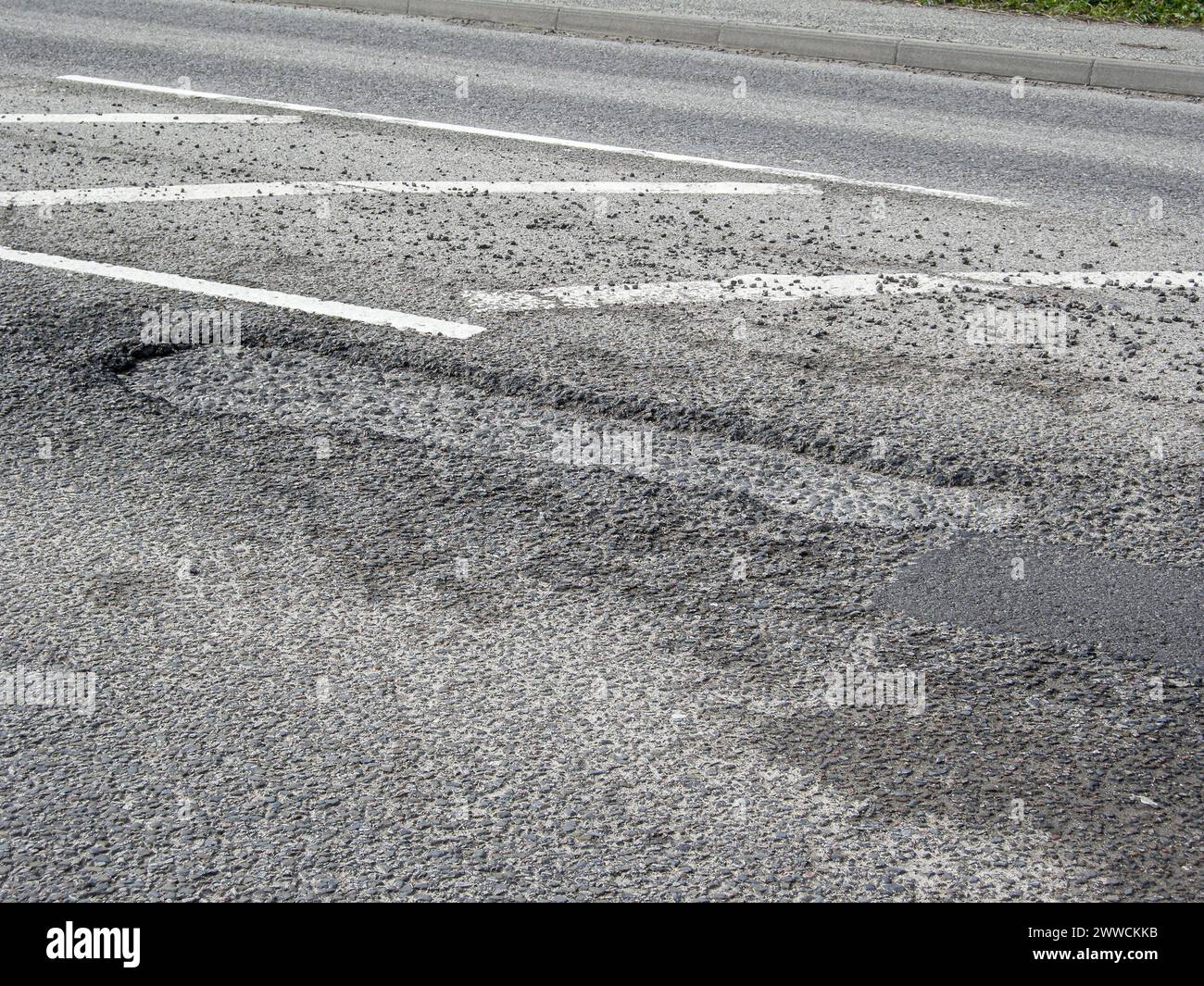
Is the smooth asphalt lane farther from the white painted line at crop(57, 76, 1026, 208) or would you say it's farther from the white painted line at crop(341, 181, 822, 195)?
the white painted line at crop(341, 181, 822, 195)

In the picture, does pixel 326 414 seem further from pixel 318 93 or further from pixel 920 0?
pixel 920 0

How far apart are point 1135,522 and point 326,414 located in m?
2.61

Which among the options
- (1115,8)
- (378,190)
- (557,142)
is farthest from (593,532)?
(1115,8)

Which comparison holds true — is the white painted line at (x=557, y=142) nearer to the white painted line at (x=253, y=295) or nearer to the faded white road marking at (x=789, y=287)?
the faded white road marking at (x=789, y=287)

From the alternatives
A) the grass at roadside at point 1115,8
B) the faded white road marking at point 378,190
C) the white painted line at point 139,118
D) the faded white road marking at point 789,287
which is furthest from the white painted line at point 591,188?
the grass at roadside at point 1115,8

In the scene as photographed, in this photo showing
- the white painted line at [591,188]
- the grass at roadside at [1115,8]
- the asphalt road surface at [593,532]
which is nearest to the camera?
the asphalt road surface at [593,532]

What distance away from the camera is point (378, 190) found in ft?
22.9

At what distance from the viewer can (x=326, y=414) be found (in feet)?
14.5

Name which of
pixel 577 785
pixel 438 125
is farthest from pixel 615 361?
pixel 438 125

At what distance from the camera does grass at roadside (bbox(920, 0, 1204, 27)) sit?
12.2m

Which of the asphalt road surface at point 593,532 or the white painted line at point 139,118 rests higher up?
the white painted line at point 139,118

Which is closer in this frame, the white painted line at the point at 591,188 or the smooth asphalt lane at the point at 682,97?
the white painted line at the point at 591,188

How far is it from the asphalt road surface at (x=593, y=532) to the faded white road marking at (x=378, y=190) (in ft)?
0.13

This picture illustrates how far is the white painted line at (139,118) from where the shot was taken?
8.34 meters
